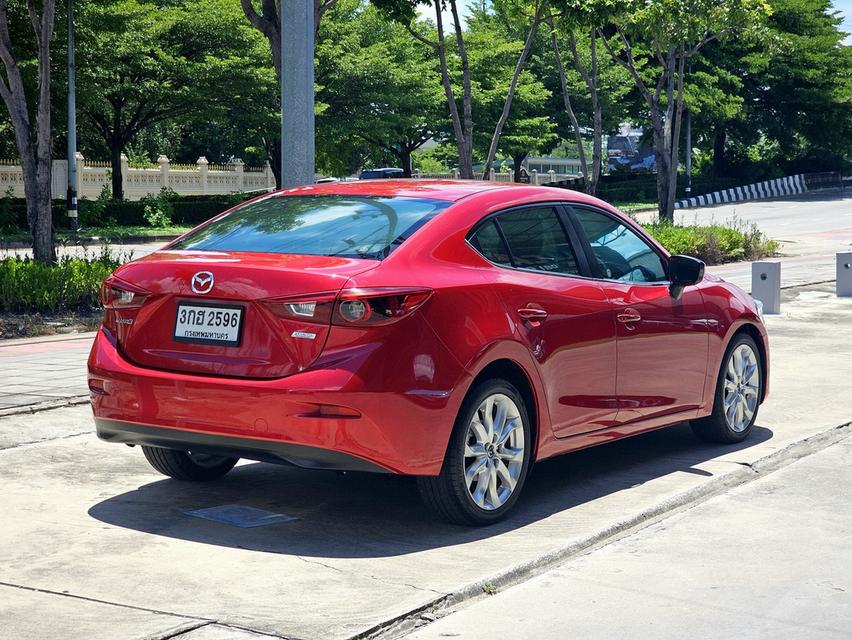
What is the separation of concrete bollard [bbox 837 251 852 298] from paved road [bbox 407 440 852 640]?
13.0 metres

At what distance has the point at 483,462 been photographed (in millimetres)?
6031

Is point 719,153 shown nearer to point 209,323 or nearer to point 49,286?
point 49,286

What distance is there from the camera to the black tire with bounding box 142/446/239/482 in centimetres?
685

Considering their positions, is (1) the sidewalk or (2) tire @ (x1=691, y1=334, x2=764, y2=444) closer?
(2) tire @ (x1=691, y1=334, x2=764, y2=444)

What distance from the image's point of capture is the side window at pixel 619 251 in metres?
7.10

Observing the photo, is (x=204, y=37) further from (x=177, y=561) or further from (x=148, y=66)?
(x=177, y=561)

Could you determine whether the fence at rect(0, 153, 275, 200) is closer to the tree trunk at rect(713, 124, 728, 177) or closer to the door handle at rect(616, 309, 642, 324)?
the tree trunk at rect(713, 124, 728, 177)

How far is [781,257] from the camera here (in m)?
30.9

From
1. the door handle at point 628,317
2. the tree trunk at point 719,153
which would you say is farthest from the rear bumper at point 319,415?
the tree trunk at point 719,153

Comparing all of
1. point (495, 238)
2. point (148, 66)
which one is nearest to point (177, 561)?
point (495, 238)

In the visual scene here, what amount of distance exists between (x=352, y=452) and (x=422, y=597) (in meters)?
0.85

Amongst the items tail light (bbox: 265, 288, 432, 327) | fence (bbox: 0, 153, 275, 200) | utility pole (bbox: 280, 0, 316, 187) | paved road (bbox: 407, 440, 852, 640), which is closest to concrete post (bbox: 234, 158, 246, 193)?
fence (bbox: 0, 153, 275, 200)

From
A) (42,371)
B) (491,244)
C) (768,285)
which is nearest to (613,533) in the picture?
(491,244)

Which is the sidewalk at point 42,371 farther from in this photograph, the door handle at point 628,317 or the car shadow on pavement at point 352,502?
the door handle at point 628,317
